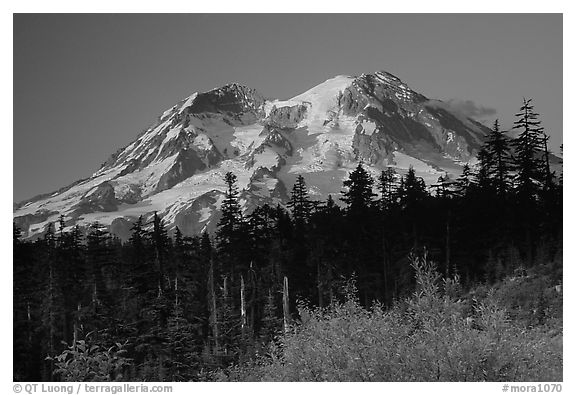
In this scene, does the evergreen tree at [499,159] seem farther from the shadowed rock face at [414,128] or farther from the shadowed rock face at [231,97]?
the shadowed rock face at [231,97]

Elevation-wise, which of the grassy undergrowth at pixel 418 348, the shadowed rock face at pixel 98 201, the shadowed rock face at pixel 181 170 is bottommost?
the grassy undergrowth at pixel 418 348

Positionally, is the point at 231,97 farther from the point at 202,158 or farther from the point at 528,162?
the point at 202,158

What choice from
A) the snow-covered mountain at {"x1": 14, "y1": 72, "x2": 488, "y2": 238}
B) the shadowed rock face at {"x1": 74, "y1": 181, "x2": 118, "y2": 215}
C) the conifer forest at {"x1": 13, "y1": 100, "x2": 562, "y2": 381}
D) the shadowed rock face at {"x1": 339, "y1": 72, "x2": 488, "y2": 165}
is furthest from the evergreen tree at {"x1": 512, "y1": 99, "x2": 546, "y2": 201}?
the shadowed rock face at {"x1": 74, "y1": 181, "x2": 118, "y2": 215}

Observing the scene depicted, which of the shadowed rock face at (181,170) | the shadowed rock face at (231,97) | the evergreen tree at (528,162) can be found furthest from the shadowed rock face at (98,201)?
the evergreen tree at (528,162)

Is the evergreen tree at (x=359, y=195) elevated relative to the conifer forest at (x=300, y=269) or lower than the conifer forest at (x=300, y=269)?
elevated

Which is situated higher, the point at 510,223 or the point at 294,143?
the point at 294,143

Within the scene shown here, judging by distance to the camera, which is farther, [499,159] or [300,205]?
[300,205]

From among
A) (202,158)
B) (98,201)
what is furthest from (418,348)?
(202,158)

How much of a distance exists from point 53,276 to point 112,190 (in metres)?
9.57

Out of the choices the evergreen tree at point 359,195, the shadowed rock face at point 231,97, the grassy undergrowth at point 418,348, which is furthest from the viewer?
the evergreen tree at point 359,195

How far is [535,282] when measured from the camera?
23469 mm
